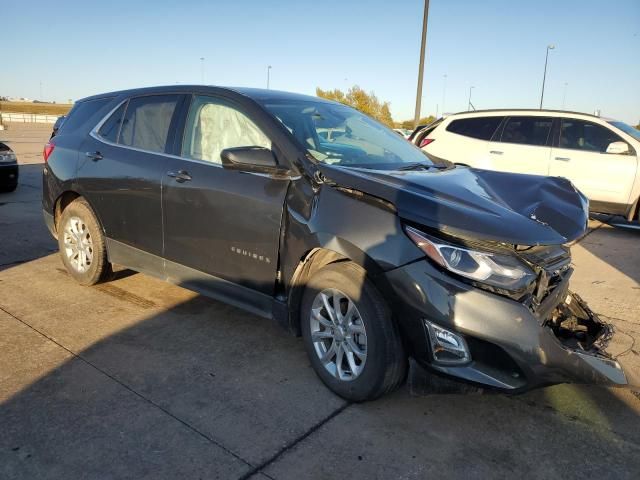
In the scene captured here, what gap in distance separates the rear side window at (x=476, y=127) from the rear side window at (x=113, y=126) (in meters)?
6.09

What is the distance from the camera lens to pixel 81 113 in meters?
4.89

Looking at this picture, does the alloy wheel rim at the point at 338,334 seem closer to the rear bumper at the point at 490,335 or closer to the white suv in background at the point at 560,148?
the rear bumper at the point at 490,335

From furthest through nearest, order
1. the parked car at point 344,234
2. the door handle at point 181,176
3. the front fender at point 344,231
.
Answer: the door handle at point 181,176 < the front fender at point 344,231 < the parked car at point 344,234

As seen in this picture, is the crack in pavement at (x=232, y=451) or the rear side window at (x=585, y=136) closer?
the crack in pavement at (x=232, y=451)

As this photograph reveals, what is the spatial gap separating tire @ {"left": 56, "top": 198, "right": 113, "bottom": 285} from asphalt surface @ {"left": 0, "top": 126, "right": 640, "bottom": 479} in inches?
19.9

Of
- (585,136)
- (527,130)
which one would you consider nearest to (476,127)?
(527,130)

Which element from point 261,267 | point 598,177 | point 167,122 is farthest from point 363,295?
point 598,177

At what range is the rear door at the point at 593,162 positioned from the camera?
777 cm

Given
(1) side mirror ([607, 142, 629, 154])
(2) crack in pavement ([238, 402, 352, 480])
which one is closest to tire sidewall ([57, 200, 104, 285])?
(2) crack in pavement ([238, 402, 352, 480])

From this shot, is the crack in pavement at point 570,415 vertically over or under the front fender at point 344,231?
under

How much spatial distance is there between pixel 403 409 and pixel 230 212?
5.20 feet

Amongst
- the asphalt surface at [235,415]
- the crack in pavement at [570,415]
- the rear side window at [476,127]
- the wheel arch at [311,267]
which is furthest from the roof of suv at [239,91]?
the rear side window at [476,127]

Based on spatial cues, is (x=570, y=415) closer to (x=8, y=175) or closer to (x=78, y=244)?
(x=78, y=244)

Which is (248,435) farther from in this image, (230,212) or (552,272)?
(552,272)
